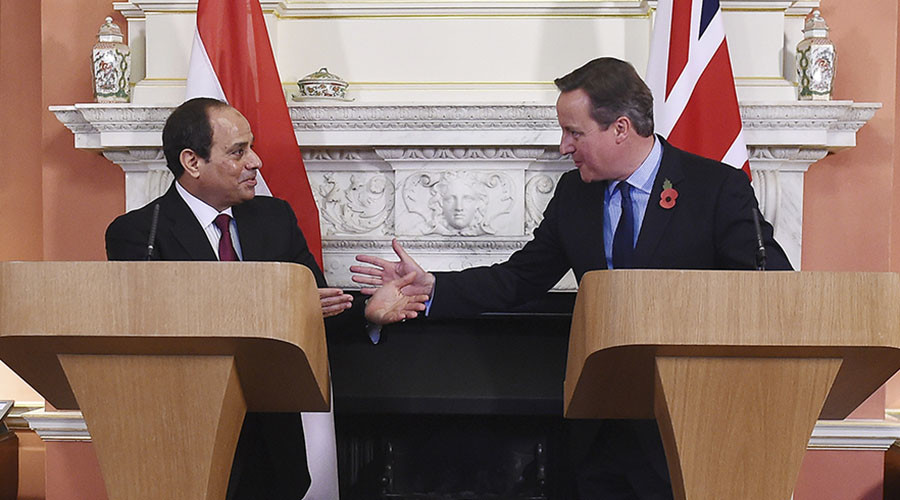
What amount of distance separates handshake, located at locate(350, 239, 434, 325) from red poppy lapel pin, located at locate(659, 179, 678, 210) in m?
0.65

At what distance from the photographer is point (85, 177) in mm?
3205

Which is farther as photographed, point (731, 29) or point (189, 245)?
point (731, 29)

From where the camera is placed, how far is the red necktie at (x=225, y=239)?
2.48 metres

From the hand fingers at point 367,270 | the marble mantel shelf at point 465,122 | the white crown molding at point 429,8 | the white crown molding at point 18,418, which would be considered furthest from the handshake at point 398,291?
the white crown molding at point 18,418

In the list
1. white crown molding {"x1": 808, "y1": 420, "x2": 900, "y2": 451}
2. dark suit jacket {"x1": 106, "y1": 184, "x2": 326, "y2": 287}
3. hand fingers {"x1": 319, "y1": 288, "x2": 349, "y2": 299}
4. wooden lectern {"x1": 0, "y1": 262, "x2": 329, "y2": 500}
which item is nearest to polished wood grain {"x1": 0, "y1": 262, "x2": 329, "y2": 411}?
wooden lectern {"x1": 0, "y1": 262, "x2": 329, "y2": 500}

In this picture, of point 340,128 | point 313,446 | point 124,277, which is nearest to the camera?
point 124,277

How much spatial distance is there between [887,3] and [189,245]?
2293 mm

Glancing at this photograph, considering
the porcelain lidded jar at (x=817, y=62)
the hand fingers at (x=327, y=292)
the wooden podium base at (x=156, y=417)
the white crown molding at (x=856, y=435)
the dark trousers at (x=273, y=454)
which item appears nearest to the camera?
the wooden podium base at (x=156, y=417)

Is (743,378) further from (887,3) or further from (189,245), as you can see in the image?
(887,3)

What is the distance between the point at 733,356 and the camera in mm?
1504

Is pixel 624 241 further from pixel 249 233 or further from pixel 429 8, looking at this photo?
pixel 429 8

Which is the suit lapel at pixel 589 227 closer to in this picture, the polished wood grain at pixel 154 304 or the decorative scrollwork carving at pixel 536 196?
the decorative scrollwork carving at pixel 536 196

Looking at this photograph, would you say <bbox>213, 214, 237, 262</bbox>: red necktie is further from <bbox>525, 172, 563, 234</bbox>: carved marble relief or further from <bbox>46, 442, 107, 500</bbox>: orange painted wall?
<bbox>46, 442, 107, 500</bbox>: orange painted wall

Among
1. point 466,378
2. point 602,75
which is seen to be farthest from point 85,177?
point 602,75
